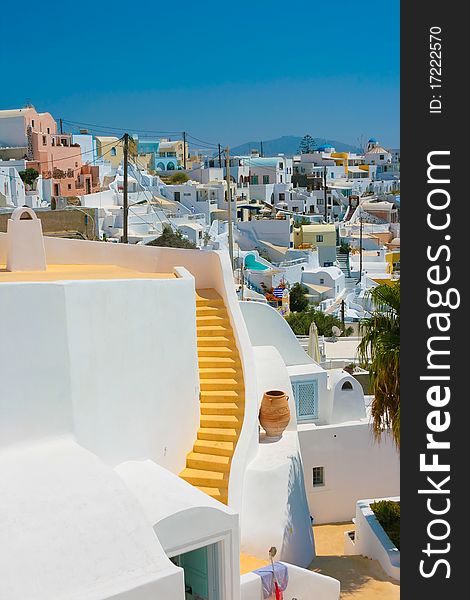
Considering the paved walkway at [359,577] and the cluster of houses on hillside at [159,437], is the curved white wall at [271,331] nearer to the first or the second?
the cluster of houses on hillside at [159,437]

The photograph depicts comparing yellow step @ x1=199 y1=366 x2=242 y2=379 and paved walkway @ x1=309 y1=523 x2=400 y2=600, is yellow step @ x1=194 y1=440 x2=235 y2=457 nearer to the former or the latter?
yellow step @ x1=199 y1=366 x2=242 y2=379

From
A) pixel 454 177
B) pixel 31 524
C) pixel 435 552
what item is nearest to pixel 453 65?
pixel 454 177

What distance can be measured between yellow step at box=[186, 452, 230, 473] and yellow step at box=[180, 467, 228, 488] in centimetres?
7

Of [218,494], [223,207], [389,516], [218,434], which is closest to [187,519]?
[218,494]

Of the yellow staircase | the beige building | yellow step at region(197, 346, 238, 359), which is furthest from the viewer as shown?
the beige building

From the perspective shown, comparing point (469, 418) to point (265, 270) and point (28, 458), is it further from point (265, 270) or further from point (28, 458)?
point (265, 270)

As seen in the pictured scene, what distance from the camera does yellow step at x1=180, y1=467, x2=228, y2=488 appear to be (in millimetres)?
11547

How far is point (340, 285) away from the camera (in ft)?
211

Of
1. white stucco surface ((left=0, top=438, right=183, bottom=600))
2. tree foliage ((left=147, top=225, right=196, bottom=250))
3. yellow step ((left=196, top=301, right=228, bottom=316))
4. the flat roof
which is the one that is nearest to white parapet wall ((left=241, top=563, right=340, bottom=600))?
white stucco surface ((left=0, top=438, right=183, bottom=600))

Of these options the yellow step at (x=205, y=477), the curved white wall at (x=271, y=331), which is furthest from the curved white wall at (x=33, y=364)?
the curved white wall at (x=271, y=331)

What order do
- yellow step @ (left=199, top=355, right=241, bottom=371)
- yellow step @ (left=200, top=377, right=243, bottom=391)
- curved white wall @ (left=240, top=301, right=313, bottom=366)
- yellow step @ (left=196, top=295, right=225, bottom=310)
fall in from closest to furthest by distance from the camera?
yellow step @ (left=200, top=377, right=243, bottom=391) → yellow step @ (left=199, top=355, right=241, bottom=371) → yellow step @ (left=196, top=295, right=225, bottom=310) → curved white wall @ (left=240, top=301, right=313, bottom=366)

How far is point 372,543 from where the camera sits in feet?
45.6

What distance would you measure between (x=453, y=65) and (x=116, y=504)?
21.4ft

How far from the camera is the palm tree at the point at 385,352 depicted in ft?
40.2
